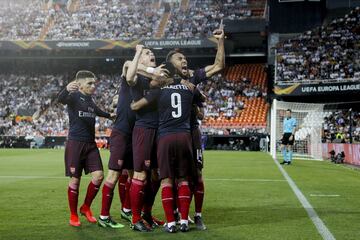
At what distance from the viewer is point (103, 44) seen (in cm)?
4703

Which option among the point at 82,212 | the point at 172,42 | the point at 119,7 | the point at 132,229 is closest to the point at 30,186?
the point at 82,212

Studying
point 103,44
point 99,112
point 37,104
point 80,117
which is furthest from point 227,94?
point 80,117

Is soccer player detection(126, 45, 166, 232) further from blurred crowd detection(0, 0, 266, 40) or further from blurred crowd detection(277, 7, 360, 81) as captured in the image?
blurred crowd detection(0, 0, 266, 40)

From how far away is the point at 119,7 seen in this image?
171ft

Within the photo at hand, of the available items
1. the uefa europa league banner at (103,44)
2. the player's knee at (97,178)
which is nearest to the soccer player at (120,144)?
the player's knee at (97,178)

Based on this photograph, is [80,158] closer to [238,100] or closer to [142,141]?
[142,141]

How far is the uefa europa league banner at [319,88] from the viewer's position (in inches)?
1298

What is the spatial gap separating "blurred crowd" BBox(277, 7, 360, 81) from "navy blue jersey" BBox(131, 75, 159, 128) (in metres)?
31.4

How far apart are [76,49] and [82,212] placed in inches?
1654

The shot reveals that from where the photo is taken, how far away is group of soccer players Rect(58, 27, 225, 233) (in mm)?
6605

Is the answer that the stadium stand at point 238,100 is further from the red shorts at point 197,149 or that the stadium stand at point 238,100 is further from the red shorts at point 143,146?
the red shorts at point 143,146

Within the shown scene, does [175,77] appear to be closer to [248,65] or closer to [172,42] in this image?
[172,42]

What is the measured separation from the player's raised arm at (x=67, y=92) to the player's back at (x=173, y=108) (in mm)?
1224

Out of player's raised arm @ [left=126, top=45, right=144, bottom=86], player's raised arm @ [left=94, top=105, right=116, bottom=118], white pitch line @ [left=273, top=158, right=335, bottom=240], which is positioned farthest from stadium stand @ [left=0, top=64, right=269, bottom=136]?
player's raised arm @ [left=126, top=45, right=144, bottom=86]
